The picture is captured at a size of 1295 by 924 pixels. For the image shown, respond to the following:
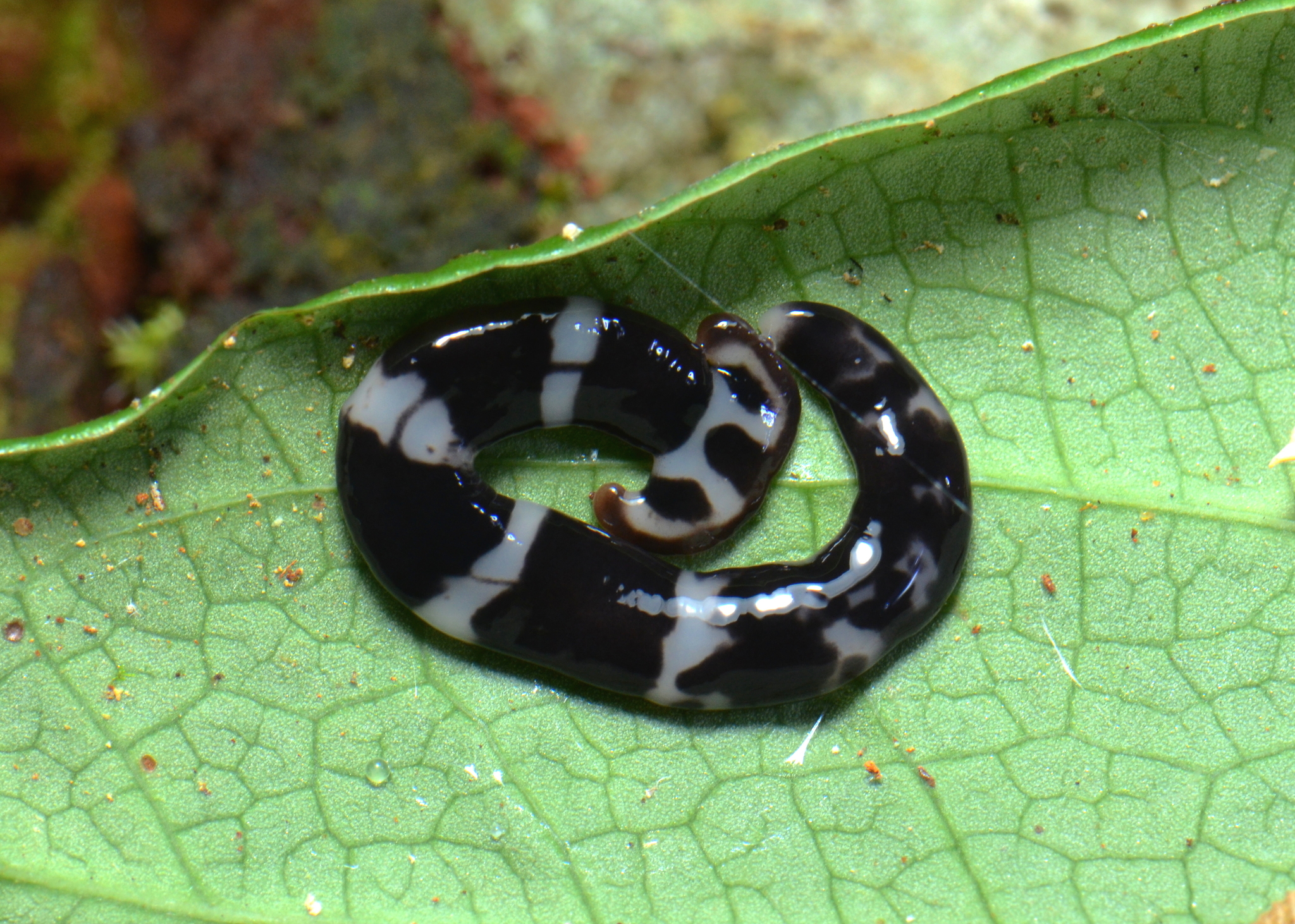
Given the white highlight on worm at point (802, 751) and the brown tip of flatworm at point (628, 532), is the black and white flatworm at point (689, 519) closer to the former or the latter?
A: the brown tip of flatworm at point (628, 532)

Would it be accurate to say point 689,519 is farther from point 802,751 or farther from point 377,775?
point 377,775

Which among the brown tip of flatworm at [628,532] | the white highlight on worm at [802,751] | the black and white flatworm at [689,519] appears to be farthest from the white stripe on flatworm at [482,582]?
the white highlight on worm at [802,751]

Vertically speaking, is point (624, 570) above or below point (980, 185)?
below

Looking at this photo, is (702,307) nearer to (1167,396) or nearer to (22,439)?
(1167,396)

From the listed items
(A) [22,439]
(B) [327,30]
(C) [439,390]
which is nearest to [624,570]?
(C) [439,390]

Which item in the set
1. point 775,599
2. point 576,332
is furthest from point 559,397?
point 775,599

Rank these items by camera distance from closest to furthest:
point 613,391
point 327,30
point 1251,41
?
point 1251,41
point 613,391
point 327,30

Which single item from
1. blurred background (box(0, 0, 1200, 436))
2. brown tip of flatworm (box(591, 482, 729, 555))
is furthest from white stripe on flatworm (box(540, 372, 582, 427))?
blurred background (box(0, 0, 1200, 436))

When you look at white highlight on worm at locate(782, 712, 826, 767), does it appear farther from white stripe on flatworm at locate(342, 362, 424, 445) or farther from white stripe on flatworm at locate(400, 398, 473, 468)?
white stripe on flatworm at locate(342, 362, 424, 445)
